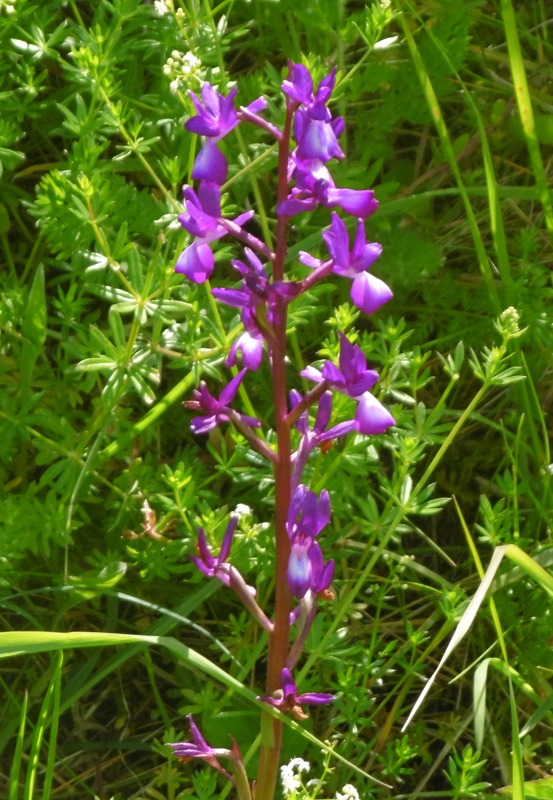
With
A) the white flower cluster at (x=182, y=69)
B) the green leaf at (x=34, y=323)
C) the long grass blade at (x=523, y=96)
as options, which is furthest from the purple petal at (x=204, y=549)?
the long grass blade at (x=523, y=96)

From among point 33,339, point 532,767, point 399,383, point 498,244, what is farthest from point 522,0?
point 532,767

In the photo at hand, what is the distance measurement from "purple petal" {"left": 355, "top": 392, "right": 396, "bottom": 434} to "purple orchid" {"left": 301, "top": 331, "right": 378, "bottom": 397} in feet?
0.09

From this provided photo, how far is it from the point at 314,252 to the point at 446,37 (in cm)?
67

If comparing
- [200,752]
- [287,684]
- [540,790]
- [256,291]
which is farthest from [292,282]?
[540,790]

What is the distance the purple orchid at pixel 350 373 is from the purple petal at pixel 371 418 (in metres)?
0.03

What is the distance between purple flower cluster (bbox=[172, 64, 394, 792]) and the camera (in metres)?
1.38

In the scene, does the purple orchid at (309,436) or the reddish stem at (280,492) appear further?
the purple orchid at (309,436)

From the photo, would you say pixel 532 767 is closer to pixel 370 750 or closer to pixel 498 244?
pixel 370 750

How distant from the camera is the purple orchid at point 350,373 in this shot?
143 cm

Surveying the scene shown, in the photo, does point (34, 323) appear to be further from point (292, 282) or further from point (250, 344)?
point (292, 282)

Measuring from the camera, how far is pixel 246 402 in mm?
2059

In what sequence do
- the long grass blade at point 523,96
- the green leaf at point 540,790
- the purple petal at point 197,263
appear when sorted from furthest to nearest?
the long grass blade at point 523,96 < the green leaf at point 540,790 < the purple petal at point 197,263

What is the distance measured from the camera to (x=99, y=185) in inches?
82.0

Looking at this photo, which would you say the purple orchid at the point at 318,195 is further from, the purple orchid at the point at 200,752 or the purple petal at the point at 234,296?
the purple orchid at the point at 200,752
